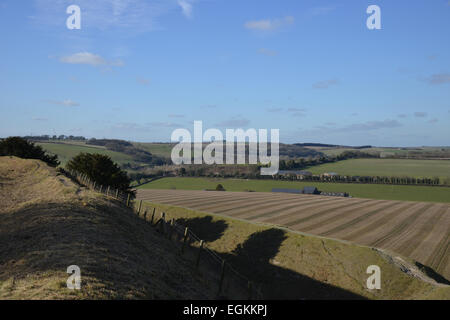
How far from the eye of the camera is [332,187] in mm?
113312

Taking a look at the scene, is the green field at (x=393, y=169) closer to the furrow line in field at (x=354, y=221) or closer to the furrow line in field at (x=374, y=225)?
the furrow line in field at (x=354, y=221)

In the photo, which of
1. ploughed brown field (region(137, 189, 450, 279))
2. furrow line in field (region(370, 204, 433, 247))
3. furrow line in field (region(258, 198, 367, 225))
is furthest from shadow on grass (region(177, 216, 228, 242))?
furrow line in field (region(370, 204, 433, 247))

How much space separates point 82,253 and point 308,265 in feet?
78.9

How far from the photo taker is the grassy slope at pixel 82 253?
1080 cm

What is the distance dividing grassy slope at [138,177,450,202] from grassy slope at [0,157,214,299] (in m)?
87.9

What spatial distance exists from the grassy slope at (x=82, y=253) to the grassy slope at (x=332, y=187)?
87.9m

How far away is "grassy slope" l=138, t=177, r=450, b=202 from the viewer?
91681 mm

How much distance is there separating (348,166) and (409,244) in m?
127

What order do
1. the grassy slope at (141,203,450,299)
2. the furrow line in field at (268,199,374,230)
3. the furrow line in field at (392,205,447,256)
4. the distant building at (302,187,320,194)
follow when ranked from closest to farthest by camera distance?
the grassy slope at (141,203,450,299) → the furrow line in field at (392,205,447,256) → the furrow line in field at (268,199,374,230) → the distant building at (302,187,320,194)

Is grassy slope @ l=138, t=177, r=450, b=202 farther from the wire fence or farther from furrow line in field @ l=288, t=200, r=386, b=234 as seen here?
the wire fence

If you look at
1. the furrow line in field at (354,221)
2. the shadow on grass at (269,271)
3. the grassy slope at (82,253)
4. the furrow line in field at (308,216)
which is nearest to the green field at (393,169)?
the furrow line in field at (354,221)
